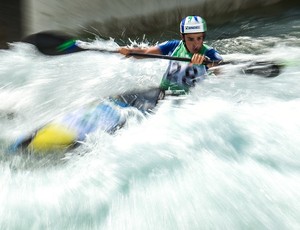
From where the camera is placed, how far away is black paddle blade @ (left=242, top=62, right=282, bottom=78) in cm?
372

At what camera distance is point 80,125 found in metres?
3.01

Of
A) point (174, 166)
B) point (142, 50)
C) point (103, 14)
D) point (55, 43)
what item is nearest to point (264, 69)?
point (142, 50)

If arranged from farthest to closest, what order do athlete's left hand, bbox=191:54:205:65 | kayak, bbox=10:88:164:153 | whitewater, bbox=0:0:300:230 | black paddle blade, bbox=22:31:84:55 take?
black paddle blade, bbox=22:31:84:55 < athlete's left hand, bbox=191:54:205:65 < kayak, bbox=10:88:164:153 < whitewater, bbox=0:0:300:230

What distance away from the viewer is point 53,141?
9.32 ft

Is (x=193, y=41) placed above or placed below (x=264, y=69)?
above

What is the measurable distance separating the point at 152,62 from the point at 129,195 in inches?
127

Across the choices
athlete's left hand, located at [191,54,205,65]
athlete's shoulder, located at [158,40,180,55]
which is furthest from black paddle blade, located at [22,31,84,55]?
athlete's left hand, located at [191,54,205,65]

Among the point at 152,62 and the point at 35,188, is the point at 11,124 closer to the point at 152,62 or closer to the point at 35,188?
the point at 35,188

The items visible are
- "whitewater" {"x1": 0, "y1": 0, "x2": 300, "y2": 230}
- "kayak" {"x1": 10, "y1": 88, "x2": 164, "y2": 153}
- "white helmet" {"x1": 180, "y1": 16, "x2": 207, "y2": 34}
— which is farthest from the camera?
"white helmet" {"x1": 180, "y1": 16, "x2": 207, "y2": 34}

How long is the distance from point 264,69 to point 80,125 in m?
1.86

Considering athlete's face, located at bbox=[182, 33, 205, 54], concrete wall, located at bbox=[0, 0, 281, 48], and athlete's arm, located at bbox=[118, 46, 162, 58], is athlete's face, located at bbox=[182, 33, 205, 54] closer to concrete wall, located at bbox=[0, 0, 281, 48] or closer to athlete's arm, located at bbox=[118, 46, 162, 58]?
athlete's arm, located at bbox=[118, 46, 162, 58]

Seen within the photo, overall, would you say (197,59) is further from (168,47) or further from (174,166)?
(174,166)

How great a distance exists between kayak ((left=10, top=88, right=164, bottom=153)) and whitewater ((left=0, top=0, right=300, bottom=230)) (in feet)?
0.20

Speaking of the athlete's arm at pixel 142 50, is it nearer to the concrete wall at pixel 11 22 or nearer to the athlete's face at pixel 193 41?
the athlete's face at pixel 193 41
